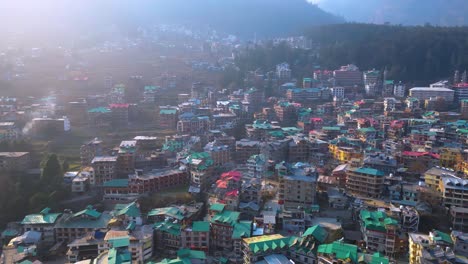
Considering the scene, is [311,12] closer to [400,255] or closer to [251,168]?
[251,168]

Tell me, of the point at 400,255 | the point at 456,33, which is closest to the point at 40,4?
the point at 456,33

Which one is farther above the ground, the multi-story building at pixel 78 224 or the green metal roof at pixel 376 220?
the green metal roof at pixel 376 220

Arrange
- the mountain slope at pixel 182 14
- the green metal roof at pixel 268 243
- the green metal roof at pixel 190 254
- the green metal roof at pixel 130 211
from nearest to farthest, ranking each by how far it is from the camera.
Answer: the green metal roof at pixel 268 243
the green metal roof at pixel 190 254
the green metal roof at pixel 130 211
the mountain slope at pixel 182 14

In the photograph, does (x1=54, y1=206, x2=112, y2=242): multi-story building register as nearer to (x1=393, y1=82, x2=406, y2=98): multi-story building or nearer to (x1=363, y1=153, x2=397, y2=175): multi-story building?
(x1=363, y1=153, x2=397, y2=175): multi-story building

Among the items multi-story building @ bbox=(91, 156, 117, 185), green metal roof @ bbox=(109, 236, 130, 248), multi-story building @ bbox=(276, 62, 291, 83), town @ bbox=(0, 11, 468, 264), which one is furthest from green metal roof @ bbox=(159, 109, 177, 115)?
multi-story building @ bbox=(276, 62, 291, 83)

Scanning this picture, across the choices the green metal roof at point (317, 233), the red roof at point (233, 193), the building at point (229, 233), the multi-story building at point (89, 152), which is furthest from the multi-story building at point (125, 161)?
the green metal roof at point (317, 233)

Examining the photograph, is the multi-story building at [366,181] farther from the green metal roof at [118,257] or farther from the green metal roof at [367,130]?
the green metal roof at [118,257]

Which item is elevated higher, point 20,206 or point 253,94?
point 253,94
